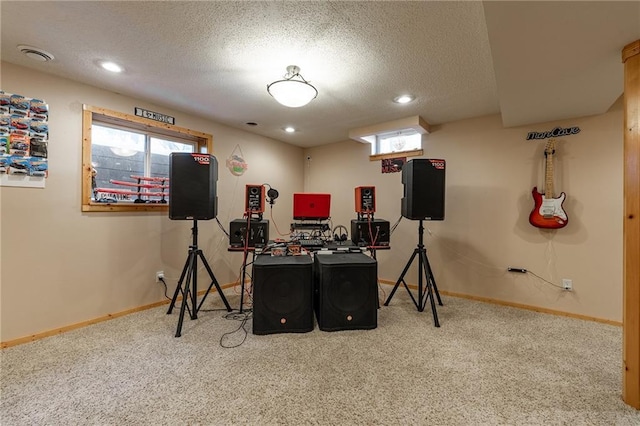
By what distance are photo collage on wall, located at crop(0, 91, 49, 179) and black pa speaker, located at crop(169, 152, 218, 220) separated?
39.9 inches

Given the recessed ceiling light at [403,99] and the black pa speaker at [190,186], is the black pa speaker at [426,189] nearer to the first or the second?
the recessed ceiling light at [403,99]

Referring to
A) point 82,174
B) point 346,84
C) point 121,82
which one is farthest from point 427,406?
point 121,82

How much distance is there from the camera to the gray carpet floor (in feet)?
4.93

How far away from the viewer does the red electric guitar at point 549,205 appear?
9.58 feet

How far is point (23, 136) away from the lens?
227cm

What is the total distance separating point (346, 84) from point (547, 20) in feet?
4.95

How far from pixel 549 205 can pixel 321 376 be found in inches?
116

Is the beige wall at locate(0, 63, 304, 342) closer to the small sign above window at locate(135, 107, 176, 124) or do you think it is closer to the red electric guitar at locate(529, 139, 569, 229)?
the small sign above window at locate(135, 107, 176, 124)

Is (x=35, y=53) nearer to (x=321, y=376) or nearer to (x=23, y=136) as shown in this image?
(x=23, y=136)

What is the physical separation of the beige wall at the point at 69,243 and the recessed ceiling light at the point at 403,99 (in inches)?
97.3

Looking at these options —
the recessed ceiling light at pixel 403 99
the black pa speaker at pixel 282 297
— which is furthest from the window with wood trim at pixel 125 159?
the recessed ceiling light at pixel 403 99

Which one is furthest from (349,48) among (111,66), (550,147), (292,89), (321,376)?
(550,147)

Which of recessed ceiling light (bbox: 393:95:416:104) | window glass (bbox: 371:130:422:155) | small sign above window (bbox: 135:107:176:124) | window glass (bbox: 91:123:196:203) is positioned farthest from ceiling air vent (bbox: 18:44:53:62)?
window glass (bbox: 371:130:422:155)

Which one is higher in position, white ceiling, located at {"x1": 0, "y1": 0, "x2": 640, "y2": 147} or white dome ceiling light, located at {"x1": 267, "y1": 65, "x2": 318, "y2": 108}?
white ceiling, located at {"x1": 0, "y1": 0, "x2": 640, "y2": 147}
